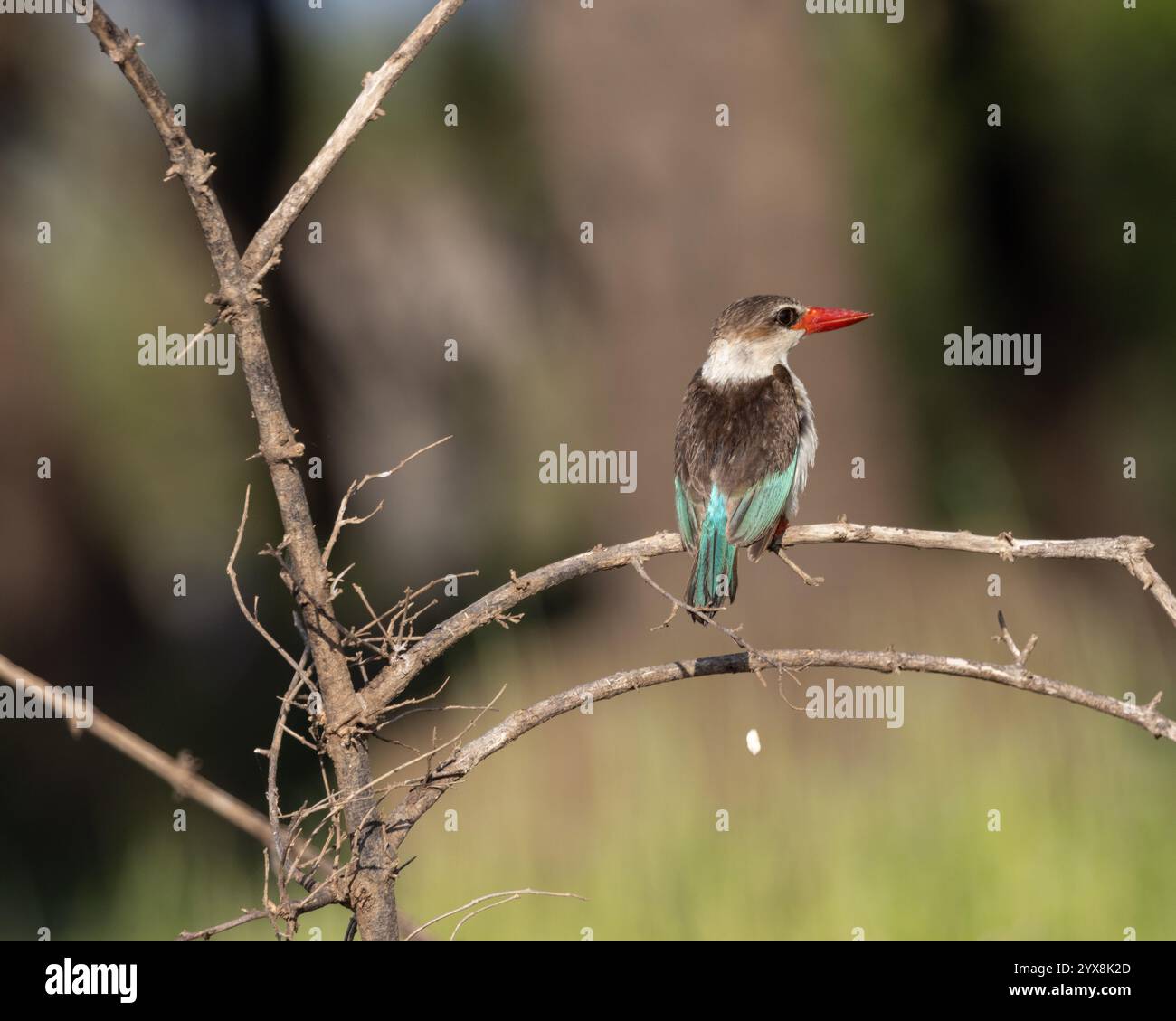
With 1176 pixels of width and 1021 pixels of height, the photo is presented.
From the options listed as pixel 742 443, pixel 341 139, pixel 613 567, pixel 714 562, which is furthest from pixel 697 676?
pixel 742 443

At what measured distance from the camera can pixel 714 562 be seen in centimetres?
374

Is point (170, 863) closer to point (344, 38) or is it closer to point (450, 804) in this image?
point (450, 804)

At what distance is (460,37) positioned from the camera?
41.7ft

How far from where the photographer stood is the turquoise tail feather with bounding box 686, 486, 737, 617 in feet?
12.0

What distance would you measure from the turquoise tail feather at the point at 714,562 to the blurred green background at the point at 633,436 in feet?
4.77

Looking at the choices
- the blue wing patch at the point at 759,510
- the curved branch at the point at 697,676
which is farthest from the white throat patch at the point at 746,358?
the curved branch at the point at 697,676

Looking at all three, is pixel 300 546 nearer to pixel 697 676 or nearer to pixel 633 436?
pixel 697 676

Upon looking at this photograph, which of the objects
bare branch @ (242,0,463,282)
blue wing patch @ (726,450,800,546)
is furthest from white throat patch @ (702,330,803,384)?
bare branch @ (242,0,463,282)

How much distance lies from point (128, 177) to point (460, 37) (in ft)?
12.9

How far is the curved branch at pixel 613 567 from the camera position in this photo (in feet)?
7.64

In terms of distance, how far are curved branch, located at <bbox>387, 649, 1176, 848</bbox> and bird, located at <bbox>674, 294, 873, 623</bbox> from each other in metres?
0.89

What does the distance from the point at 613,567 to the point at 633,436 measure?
14.3ft

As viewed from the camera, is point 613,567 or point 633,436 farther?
point 633,436

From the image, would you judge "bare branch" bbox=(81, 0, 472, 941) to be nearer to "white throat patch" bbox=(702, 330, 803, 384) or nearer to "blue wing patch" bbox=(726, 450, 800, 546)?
"blue wing patch" bbox=(726, 450, 800, 546)
